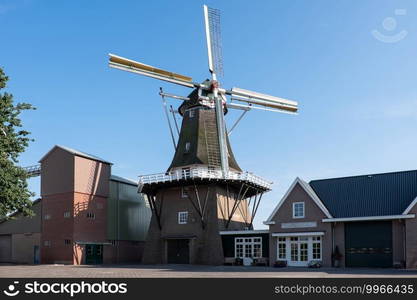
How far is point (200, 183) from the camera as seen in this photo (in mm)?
36594

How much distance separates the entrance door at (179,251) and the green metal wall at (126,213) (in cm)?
730

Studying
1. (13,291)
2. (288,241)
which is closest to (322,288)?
(13,291)

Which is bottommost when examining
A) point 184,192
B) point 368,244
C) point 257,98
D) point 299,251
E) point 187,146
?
point 299,251

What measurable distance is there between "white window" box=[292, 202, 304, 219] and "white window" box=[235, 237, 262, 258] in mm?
3598

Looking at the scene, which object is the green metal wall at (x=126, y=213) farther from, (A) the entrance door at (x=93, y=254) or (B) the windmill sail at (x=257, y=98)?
(B) the windmill sail at (x=257, y=98)

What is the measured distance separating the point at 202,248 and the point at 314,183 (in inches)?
381

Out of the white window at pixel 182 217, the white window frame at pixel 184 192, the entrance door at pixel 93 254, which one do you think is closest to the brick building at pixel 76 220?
the entrance door at pixel 93 254

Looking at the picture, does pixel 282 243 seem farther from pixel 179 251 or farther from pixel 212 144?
pixel 212 144

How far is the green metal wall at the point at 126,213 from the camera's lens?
142 ft

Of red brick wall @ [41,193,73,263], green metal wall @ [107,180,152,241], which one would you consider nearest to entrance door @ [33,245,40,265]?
red brick wall @ [41,193,73,263]

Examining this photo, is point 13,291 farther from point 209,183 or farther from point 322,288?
point 209,183

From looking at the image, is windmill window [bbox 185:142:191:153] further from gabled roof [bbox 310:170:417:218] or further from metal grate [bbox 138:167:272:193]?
gabled roof [bbox 310:170:417:218]

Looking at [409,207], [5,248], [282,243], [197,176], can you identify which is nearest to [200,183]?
[197,176]

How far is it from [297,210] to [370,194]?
4.62 m
